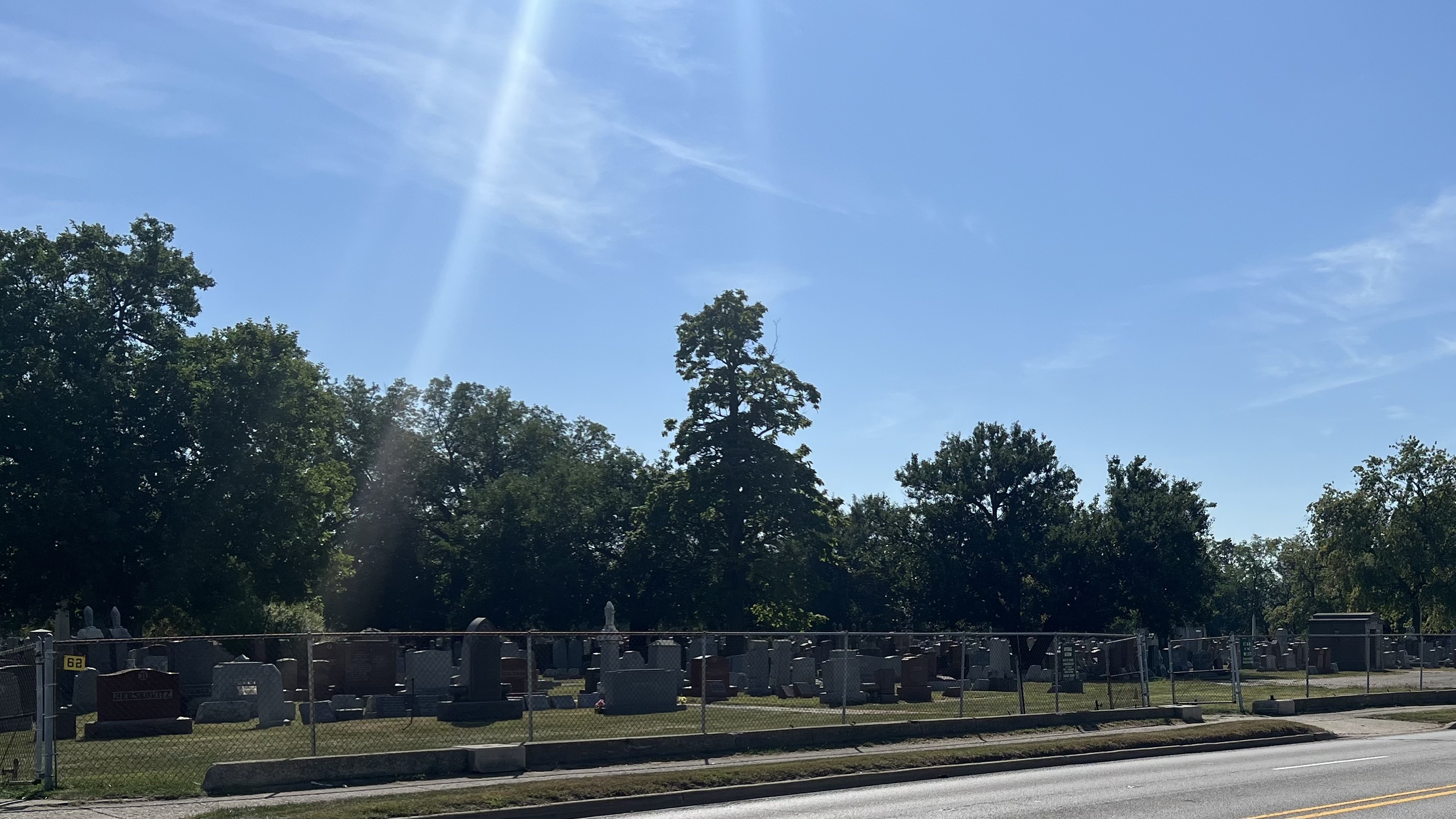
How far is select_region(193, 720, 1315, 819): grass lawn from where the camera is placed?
45.9ft

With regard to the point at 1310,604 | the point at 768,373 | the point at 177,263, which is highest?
the point at 177,263

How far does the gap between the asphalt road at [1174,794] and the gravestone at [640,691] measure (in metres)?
8.44

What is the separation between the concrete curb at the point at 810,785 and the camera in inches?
579

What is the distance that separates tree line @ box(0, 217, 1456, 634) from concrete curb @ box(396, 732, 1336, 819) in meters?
30.1

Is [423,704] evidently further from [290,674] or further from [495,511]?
[495,511]

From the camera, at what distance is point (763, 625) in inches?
2157

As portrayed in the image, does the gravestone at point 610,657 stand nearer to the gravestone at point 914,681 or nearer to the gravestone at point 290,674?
the gravestone at point 914,681

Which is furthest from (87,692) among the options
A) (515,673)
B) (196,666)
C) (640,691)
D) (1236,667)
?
(1236,667)

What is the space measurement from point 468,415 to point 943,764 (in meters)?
70.0

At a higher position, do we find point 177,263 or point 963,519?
point 177,263

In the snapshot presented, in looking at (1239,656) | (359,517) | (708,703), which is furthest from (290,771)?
(359,517)

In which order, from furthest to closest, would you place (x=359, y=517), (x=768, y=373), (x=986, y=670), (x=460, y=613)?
(x=359, y=517)
(x=460, y=613)
(x=768, y=373)
(x=986, y=670)

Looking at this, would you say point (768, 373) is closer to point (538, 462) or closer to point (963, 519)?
point (963, 519)

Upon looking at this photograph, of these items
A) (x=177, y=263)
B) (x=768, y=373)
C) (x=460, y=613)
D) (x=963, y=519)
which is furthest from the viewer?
(x=460, y=613)
